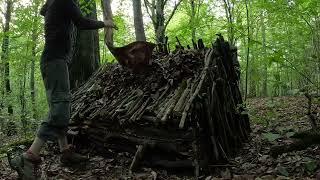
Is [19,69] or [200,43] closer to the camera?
[200,43]

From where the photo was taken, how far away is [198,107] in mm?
3973

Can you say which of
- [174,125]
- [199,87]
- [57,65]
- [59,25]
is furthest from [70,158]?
[199,87]

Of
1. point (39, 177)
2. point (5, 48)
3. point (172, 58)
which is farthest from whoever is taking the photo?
point (5, 48)

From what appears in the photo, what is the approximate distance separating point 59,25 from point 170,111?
5.08ft

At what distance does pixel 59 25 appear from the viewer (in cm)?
399

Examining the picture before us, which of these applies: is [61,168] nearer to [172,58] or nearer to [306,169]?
[172,58]

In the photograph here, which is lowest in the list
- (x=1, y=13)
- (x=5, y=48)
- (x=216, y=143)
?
(x=216, y=143)

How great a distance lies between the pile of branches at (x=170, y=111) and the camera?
13.3ft

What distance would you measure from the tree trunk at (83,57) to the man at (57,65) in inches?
85.1

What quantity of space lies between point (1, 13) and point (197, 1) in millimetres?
9196

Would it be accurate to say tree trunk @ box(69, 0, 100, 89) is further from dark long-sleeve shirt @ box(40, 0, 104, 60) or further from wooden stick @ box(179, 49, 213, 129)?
wooden stick @ box(179, 49, 213, 129)

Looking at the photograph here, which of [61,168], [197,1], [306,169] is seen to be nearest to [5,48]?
[197,1]

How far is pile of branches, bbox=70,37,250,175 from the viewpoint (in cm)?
404

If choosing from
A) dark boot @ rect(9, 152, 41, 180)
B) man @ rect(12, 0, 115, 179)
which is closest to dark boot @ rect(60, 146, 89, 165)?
man @ rect(12, 0, 115, 179)
